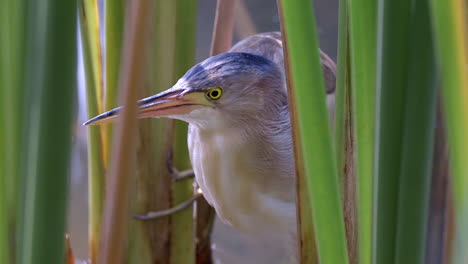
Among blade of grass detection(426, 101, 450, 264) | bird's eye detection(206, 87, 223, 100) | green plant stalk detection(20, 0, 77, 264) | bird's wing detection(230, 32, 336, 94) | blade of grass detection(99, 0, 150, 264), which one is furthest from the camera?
bird's wing detection(230, 32, 336, 94)

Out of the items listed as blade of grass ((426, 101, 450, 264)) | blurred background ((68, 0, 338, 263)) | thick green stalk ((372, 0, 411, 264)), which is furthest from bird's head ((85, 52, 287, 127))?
blurred background ((68, 0, 338, 263))

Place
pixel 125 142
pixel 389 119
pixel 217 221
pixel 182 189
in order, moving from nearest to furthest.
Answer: pixel 125 142, pixel 389 119, pixel 182 189, pixel 217 221

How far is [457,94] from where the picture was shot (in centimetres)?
40

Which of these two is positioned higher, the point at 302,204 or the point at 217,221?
the point at 302,204

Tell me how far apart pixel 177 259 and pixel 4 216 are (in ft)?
1.77

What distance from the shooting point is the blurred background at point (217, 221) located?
1943mm

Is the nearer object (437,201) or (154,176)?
(154,176)

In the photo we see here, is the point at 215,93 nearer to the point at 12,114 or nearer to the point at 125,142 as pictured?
the point at 12,114

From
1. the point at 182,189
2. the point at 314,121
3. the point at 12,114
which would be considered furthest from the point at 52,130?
the point at 182,189

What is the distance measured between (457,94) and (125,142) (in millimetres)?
211

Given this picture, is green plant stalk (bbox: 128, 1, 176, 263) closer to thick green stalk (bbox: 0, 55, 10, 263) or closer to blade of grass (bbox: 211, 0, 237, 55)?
blade of grass (bbox: 211, 0, 237, 55)

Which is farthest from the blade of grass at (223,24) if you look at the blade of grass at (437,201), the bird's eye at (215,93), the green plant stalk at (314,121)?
the green plant stalk at (314,121)

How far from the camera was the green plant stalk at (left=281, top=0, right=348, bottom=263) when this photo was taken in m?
0.42

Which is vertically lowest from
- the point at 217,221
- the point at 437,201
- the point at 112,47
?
the point at 217,221
